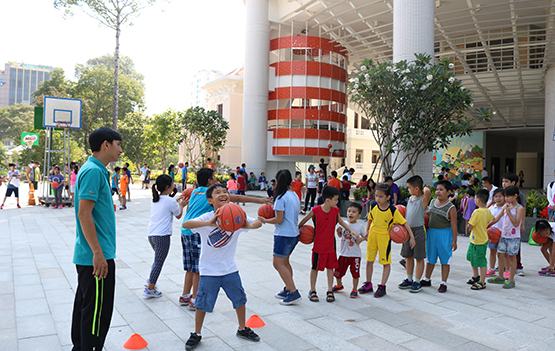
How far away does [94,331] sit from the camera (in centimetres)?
325

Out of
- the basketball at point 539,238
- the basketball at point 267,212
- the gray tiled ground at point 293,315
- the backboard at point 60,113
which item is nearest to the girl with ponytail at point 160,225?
the gray tiled ground at point 293,315

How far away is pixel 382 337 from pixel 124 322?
268 cm

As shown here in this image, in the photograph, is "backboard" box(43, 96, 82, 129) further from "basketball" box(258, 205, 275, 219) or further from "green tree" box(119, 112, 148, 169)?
"green tree" box(119, 112, 148, 169)

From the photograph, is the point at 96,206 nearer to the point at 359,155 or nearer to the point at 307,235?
the point at 307,235

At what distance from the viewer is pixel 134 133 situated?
1629 inches

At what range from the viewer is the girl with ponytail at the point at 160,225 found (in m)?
5.50

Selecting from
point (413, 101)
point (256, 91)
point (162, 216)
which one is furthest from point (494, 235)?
point (256, 91)

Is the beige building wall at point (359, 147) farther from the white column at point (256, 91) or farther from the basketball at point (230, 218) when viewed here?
the basketball at point (230, 218)

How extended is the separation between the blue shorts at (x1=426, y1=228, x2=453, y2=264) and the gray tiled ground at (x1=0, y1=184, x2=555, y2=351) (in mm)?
505

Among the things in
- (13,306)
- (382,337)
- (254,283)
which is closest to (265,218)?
(254,283)

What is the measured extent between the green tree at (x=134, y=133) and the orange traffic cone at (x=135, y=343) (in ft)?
127

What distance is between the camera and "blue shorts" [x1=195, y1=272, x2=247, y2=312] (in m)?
3.98

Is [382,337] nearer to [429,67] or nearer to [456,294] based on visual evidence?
[456,294]

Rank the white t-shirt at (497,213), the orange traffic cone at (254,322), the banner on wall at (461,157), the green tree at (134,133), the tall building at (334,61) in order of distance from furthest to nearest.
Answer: the green tree at (134,133)
the banner on wall at (461,157)
the tall building at (334,61)
the white t-shirt at (497,213)
the orange traffic cone at (254,322)
